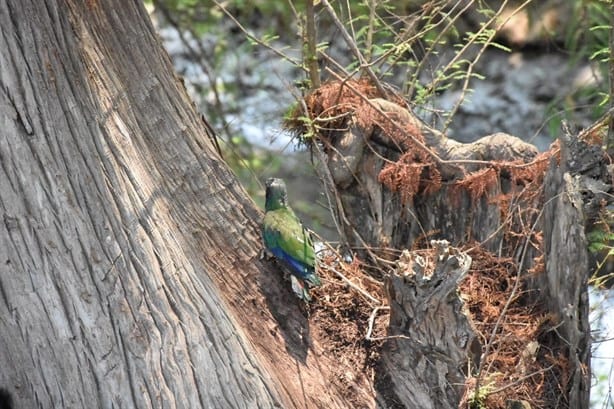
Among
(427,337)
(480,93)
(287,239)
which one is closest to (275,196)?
(287,239)

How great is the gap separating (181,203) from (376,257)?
3.93 ft

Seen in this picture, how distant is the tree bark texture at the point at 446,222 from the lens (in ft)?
14.4

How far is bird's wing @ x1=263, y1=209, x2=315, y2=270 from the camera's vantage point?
4.49 meters

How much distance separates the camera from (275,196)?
15.9 feet

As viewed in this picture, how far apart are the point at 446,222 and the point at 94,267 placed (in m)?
2.05

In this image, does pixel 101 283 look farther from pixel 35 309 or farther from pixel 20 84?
pixel 20 84

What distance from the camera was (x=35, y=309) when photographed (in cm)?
396

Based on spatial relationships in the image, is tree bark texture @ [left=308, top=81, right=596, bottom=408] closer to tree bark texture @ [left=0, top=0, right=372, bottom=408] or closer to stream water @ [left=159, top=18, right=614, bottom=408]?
tree bark texture @ [left=0, top=0, right=372, bottom=408]

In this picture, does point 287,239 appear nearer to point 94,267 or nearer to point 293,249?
point 293,249

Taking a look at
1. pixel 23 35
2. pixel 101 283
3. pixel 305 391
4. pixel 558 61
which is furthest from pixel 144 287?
pixel 558 61

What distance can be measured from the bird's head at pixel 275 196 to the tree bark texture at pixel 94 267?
0.56 metres

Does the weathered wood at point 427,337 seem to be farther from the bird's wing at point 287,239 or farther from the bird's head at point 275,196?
the bird's head at point 275,196

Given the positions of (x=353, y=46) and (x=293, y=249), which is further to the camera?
(x=353, y=46)

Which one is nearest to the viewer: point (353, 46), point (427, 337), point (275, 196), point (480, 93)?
point (427, 337)
